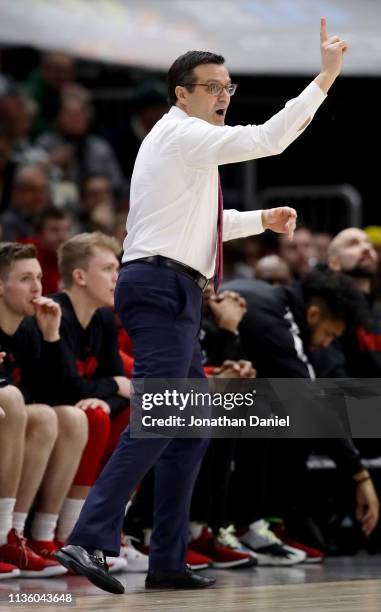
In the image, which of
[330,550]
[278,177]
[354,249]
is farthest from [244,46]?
[330,550]

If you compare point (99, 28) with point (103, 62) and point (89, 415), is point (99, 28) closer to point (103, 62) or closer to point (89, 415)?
point (103, 62)

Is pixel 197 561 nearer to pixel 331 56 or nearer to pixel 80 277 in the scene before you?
pixel 80 277

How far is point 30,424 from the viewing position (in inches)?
183

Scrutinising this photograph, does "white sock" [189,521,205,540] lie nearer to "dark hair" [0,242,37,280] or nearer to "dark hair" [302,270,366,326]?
"dark hair" [302,270,366,326]

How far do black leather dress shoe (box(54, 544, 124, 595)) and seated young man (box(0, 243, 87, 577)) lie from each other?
617 mm

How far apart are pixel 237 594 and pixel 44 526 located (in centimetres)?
95

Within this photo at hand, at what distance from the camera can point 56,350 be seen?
4.83 m

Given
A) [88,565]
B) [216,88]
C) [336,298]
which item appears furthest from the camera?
[336,298]

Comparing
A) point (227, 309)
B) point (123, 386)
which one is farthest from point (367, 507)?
point (123, 386)

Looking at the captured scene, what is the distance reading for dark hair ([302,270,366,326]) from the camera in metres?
5.73

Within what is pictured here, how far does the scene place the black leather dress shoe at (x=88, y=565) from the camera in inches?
153

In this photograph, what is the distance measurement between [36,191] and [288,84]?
249 cm

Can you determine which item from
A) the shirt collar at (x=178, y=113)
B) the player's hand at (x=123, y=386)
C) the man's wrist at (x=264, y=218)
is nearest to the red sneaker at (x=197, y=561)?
the player's hand at (x=123, y=386)

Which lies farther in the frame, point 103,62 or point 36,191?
point 103,62
